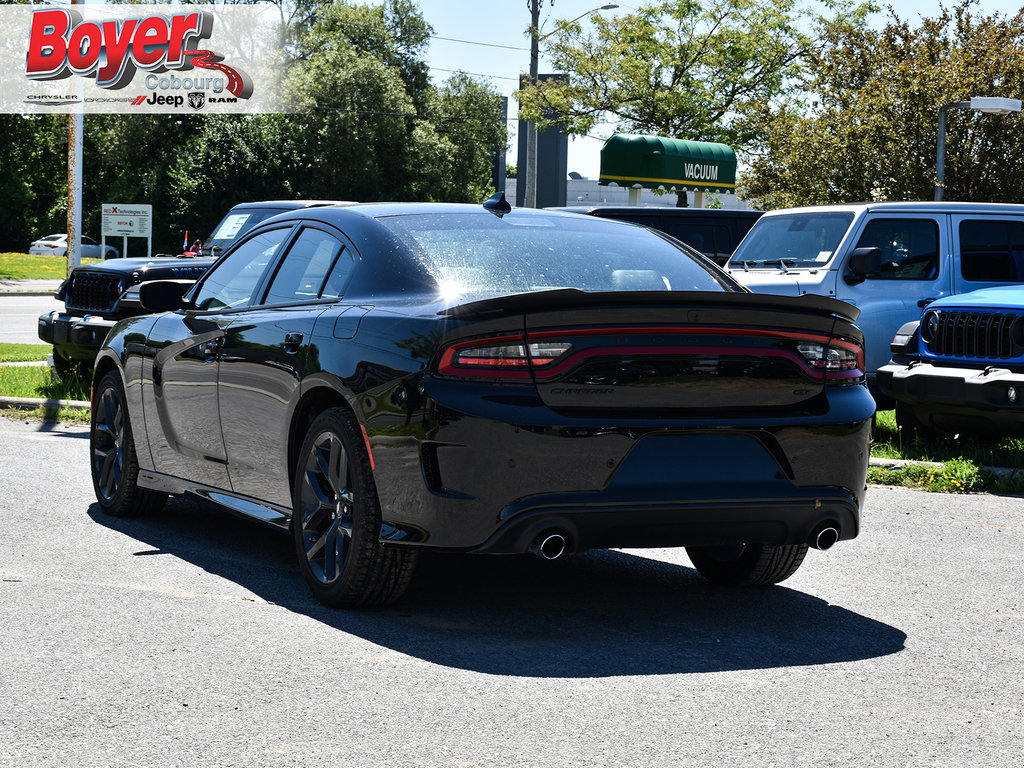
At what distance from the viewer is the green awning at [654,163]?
29.7 m

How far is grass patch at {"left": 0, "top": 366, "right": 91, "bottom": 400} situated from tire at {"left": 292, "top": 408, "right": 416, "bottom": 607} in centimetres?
831

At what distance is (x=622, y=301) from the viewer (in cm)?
493

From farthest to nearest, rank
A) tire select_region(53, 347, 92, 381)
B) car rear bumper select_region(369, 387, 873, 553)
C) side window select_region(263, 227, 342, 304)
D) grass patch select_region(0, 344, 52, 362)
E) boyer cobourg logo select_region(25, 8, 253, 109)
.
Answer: boyer cobourg logo select_region(25, 8, 253, 109), grass patch select_region(0, 344, 52, 362), tire select_region(53, 347, 92, 381), side window select_region(263, 227, 342, 304), car rear bumper select_region(369, 387, 873, 553)

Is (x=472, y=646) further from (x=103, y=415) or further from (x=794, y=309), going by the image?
(x=103, y=415)

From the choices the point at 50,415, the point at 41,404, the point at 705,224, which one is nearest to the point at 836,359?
the point at 50,415

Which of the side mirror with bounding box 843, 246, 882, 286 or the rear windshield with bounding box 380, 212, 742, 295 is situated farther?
the side mirror with bounding box 843, 246, 882, 286

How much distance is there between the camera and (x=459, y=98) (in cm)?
7025

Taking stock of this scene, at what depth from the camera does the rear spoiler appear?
4.84 m

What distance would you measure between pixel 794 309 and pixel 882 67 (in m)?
26.6

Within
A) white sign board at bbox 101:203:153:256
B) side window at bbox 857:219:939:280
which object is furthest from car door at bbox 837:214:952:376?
white sign board at bbox 101:203:153:256

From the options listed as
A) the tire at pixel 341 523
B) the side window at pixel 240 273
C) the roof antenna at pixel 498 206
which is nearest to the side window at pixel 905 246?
the roof antenna at pixel 498 206

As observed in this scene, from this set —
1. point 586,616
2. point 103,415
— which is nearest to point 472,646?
point 586,616

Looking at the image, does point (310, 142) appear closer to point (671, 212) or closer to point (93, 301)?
point (671, 212)

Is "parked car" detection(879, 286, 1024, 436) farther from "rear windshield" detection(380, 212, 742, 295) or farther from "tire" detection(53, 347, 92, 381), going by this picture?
"tire" detection(53, 347, 92, 381)
